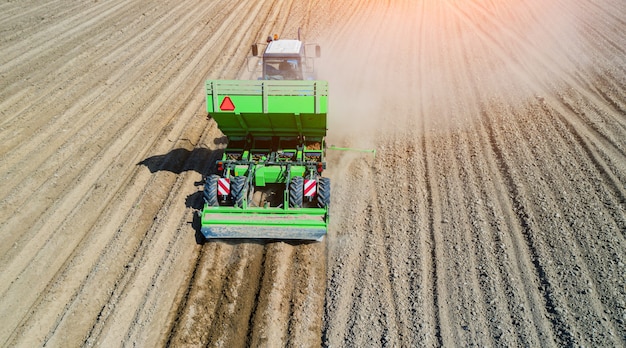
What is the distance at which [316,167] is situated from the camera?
8602 millimetres

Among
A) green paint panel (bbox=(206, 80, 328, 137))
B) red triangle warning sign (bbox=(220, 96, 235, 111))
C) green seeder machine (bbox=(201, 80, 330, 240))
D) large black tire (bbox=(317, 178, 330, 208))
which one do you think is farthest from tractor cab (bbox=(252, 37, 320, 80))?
large black tire (bbox=(317, 178, 330, 208))

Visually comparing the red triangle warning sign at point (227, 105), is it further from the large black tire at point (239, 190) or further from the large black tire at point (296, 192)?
the large black tire at point (296, 192)

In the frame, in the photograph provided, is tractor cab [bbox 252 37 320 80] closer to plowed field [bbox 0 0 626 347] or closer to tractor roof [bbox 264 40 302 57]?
tractor roof [bbox 264 40 302 57]

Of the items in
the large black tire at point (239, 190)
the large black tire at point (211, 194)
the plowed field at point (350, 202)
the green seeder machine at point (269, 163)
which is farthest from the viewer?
the large black tire at point (211, 194)

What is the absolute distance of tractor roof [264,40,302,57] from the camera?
10430mm

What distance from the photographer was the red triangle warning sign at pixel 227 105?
8.13 metres

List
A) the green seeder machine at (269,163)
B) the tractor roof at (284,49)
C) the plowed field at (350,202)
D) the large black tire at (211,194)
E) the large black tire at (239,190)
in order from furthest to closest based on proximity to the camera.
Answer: the tractor roof at (284,49) < the large black tire at (211,194) < the large black tire at (239,190) < the green seeder machine at (269,163) < the plowed field at (350,202)

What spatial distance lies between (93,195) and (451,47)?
45.9 feet

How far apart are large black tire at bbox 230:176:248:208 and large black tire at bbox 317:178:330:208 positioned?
1369 mm

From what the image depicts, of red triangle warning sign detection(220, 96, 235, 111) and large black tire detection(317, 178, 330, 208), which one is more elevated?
red triangle warning sign detection(220, 96, 235, 111)

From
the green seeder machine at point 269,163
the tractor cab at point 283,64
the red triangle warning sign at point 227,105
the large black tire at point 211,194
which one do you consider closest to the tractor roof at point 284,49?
the tractor cab at point 283,64

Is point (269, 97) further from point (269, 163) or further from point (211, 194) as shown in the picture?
point (211, 194)

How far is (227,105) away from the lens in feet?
26.8

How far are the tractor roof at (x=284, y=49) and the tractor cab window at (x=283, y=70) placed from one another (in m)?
0.15
